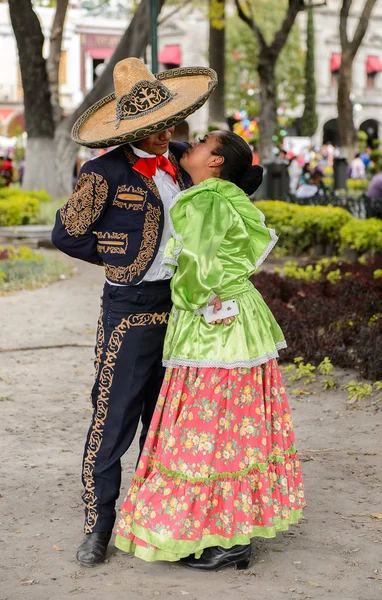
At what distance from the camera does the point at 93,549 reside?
4066 mm

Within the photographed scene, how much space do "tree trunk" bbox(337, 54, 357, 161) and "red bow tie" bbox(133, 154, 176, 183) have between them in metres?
24.0

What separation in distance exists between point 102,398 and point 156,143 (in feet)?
3.29

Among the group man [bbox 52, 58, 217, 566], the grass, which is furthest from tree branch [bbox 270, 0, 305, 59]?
man [bbox 52, 58, 217, 566]

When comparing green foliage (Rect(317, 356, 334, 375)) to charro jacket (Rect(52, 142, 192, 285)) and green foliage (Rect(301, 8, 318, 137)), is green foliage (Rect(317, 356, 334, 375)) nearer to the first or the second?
charro jacket (Rect(52, 142, 192, 285))

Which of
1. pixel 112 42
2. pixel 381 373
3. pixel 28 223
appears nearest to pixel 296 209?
pixel 28 223

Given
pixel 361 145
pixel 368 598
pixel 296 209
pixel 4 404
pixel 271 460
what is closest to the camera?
pixel 368 598

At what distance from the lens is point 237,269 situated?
3.90 m

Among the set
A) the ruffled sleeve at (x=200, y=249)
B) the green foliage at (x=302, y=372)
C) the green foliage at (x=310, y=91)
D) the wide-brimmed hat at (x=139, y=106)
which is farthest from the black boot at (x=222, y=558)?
the green foliage at (x=310, y=91)

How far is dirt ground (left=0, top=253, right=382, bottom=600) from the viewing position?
3.85 metres

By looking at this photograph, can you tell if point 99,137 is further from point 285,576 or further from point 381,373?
point 381,373

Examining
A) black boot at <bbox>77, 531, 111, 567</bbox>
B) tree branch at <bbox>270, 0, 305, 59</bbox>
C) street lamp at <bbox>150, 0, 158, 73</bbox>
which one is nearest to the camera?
black boot at <bbox>77, 531, 111, 567</bbox>

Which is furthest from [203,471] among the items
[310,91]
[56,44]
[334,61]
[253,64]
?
[334,61]

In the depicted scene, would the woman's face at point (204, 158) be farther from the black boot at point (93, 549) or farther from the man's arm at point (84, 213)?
the black boot at point (93, 549)

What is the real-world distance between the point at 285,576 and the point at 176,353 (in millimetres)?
941
